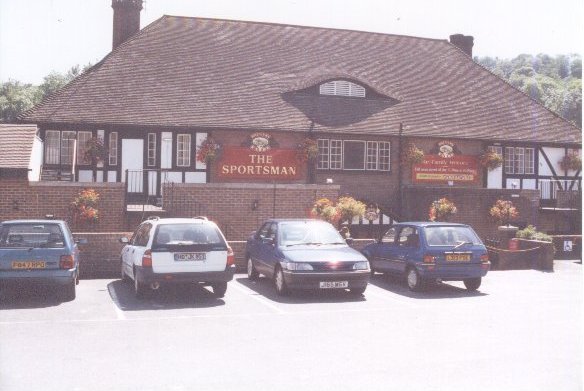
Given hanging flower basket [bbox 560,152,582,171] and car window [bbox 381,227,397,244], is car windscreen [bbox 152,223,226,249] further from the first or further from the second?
hanging flower basket [bbox 560,152,582,171]

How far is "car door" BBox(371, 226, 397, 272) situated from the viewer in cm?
1443

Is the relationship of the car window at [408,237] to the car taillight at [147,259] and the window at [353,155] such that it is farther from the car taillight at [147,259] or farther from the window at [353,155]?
the window at [353,155]

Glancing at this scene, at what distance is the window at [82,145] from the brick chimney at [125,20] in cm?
632

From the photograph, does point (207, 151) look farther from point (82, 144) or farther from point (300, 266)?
point (300, 266)

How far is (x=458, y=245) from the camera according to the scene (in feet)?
43.4

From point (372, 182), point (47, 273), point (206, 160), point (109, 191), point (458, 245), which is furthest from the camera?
point (372, 182)

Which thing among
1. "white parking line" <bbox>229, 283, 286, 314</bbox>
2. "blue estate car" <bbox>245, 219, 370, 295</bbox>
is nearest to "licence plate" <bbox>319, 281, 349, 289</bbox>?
"blue estate car" <bbox>245, 219, 370, 295</bbox>

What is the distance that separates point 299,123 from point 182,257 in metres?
12.8

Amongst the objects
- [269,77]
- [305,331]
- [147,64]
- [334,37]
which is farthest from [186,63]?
[305,331]

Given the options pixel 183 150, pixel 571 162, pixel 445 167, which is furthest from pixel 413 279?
pixel 571 162

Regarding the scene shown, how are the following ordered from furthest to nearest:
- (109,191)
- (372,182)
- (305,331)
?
(372,182) → (109,191) → (305,331)

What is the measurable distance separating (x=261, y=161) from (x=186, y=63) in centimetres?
567

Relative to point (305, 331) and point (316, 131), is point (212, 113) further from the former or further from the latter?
point (305, 331)

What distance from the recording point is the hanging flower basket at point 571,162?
26.2 m
